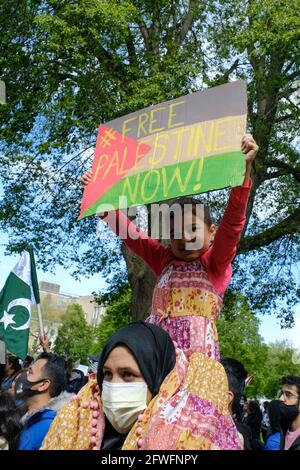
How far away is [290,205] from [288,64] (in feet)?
12.8

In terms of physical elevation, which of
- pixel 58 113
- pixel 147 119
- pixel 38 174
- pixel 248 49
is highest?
pixel 248 49

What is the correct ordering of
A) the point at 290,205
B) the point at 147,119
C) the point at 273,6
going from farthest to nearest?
the point at 290,205 → the point at 273,6 → the point at 147,119

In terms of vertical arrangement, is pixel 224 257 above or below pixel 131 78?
below

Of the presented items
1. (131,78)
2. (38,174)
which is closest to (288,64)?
(131,78)

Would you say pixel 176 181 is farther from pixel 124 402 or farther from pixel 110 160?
pixel 124 402

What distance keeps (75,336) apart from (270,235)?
4446 centimetres

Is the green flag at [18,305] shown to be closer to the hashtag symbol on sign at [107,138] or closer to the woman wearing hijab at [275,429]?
the woman wearing hijab at [275,429]

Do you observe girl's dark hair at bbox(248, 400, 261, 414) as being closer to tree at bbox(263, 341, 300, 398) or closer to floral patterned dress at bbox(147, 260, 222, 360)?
floral patterned dress at bbox(147, 260, 222, 360)

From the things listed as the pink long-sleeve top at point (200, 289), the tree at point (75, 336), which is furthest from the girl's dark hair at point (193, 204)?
the tree at point (75, 336)

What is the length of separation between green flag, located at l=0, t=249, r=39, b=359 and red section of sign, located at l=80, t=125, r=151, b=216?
351 cm

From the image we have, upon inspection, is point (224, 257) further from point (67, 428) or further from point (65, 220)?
point (65, 220)

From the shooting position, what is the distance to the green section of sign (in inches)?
130

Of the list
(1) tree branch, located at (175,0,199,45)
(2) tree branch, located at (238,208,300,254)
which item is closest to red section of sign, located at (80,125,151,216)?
(1) tree branch, located at (175,0,199,45)

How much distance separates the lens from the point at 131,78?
1220cm
